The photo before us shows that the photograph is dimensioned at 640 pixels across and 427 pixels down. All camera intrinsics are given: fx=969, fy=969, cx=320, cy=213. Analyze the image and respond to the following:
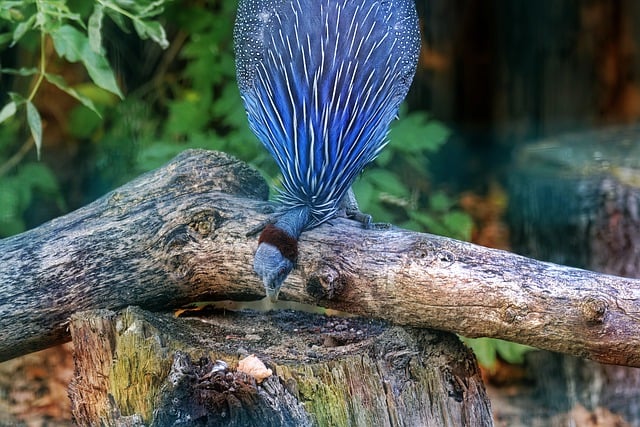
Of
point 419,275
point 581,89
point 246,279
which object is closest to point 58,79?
point 246,279

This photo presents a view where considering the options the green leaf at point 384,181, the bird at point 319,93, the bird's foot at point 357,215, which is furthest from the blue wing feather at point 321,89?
the green leaf at point 384,181

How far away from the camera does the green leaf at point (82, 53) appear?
3607 mm

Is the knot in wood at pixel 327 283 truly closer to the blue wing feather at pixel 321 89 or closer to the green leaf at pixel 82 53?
the blue wing feather at pixel 321 89

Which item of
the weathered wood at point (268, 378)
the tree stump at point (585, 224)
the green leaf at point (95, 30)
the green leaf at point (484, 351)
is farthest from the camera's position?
the tree stump at point (585, 224)

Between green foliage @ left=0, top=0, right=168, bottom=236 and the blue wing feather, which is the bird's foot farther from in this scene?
green foliage @ left=0, top=0, right=168, bottom=236

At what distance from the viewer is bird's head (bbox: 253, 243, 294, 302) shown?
9.03 ft

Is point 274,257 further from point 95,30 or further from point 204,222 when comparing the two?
point 95,30

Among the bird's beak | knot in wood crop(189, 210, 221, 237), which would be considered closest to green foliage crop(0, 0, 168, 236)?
knot in wood crop(189, 210, 221, 237)

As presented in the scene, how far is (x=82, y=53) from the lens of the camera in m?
3.62

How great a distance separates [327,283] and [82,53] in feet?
4.78

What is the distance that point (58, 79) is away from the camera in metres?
3.69

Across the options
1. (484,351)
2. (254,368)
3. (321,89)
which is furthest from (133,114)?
(254,368)

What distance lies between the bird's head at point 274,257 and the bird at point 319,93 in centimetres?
1

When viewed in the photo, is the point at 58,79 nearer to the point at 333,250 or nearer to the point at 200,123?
the point at 200,123
